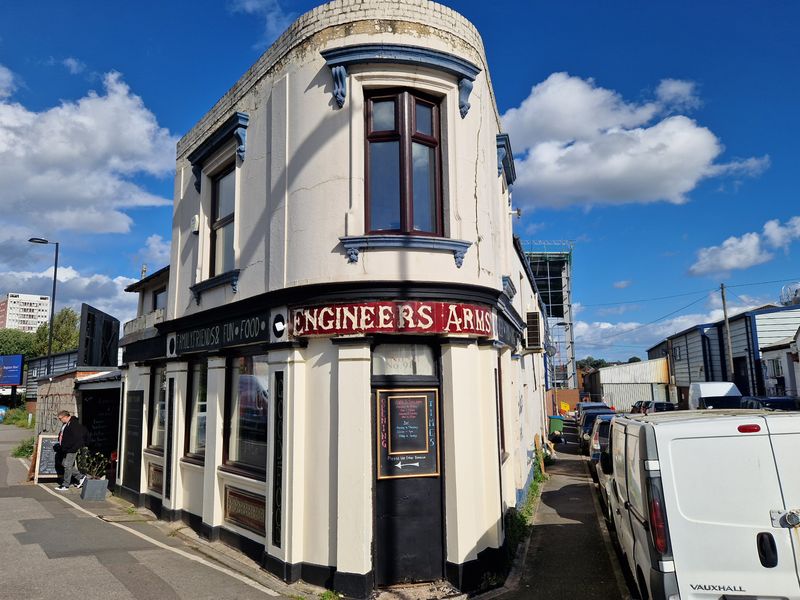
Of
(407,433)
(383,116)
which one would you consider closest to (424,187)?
(383,116)

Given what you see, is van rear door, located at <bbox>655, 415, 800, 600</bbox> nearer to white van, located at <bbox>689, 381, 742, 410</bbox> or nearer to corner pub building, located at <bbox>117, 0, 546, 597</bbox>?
corner pub building, located at <bbox>117, 0, 546, 597</bbox>

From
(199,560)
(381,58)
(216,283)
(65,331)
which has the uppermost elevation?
(65,331)

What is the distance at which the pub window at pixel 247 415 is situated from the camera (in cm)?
898

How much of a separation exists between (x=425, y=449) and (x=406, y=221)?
3083 mm

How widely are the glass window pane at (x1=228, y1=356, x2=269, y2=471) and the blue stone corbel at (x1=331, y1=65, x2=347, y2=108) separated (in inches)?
163

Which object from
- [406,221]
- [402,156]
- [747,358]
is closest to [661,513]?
[406,221]

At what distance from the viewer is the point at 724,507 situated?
478 cm

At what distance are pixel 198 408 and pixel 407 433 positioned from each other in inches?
207

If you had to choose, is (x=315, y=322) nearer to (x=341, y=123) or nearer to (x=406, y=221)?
(x=406, y=221)

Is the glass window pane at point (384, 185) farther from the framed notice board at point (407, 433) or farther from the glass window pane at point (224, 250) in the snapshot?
the glass window pane at point (224, 250)

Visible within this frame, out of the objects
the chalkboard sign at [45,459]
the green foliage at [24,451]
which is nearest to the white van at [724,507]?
the chalkboard sign at [45,459]

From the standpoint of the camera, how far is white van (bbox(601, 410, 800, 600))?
4668 mm

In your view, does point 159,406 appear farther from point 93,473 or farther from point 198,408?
point 93,473

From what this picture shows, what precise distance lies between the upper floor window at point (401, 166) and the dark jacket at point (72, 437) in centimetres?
1068
